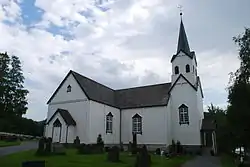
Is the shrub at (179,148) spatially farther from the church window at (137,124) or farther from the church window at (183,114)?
the church window at (137,124)

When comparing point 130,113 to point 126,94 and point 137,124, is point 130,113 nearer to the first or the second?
point 137,124

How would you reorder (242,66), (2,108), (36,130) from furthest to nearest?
(36,130), (2,108), (242,66)

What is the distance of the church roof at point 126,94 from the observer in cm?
3982

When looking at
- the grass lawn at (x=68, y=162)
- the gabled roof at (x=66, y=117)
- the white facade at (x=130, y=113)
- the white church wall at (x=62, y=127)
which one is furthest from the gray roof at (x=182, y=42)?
the grass lawn at (x=68, y=162)

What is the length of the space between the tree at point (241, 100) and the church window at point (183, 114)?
12794mm

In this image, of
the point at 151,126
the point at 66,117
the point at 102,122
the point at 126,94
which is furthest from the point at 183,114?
the point at 66,117

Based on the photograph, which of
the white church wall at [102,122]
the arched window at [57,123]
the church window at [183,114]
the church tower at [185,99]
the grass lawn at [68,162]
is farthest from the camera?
the church window at [183,114]

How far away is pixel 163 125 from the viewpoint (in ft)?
126

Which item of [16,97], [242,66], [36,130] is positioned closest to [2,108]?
[16,97]

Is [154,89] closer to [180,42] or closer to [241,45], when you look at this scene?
[180,42]

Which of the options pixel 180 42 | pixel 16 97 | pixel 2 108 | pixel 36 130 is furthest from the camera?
pixel 36 130

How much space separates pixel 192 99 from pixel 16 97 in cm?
3282

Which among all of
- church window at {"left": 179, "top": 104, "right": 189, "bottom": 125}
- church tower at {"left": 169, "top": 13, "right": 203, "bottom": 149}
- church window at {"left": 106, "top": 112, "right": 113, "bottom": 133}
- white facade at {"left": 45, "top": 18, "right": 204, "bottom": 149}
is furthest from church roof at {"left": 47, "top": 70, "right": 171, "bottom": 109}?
church window at {"left": 179, "top": 104, "right": 189, "bottom": 125}

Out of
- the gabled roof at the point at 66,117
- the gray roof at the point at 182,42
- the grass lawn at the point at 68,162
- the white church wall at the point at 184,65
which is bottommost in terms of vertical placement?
the grass lawn at the point at 68,162
